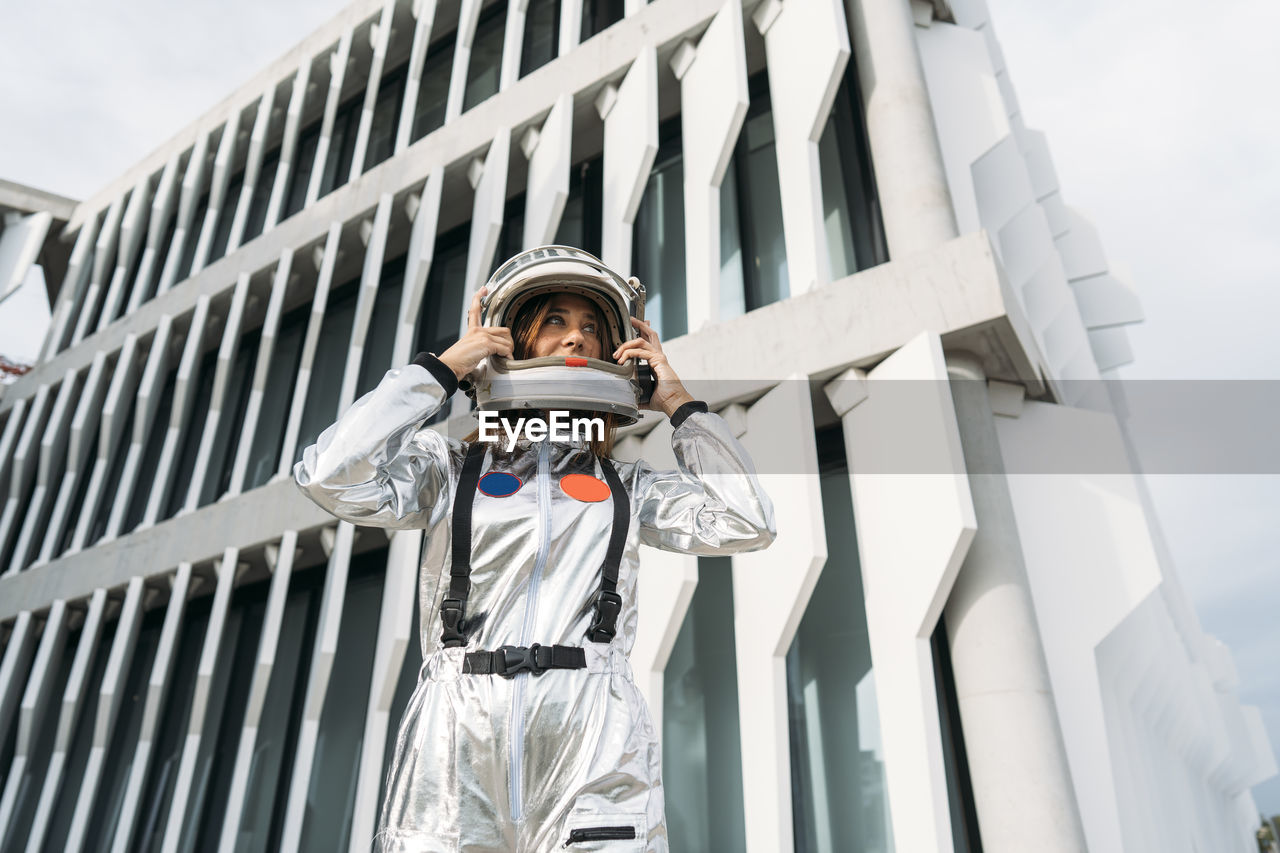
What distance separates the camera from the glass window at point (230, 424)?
433 inches

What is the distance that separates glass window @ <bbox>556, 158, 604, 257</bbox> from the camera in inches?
344

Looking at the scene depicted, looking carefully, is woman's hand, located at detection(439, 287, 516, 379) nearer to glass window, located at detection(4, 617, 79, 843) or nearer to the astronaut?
the astronaut

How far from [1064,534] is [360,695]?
641 cm

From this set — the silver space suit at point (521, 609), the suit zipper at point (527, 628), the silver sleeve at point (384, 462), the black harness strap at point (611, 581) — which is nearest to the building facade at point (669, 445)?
the silver space suit at point (521, 609)

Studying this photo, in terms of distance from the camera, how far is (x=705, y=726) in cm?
587

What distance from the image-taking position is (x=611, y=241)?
23.7 ft

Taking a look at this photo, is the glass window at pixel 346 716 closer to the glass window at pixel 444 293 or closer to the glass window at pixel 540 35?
the glass window at pixel 444 293

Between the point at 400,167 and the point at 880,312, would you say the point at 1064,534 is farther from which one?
the point at 400,167

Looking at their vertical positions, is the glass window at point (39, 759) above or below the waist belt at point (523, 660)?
above

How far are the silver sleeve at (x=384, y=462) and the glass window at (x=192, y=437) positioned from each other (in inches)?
387

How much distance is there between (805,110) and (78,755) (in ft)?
38.0

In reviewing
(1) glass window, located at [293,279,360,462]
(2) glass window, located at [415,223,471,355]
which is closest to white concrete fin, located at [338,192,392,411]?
(2) glass window, located at [415,223,471,355]

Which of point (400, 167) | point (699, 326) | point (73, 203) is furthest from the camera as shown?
point (73, 203)

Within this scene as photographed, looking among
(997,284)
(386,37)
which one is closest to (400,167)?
(386,37)
